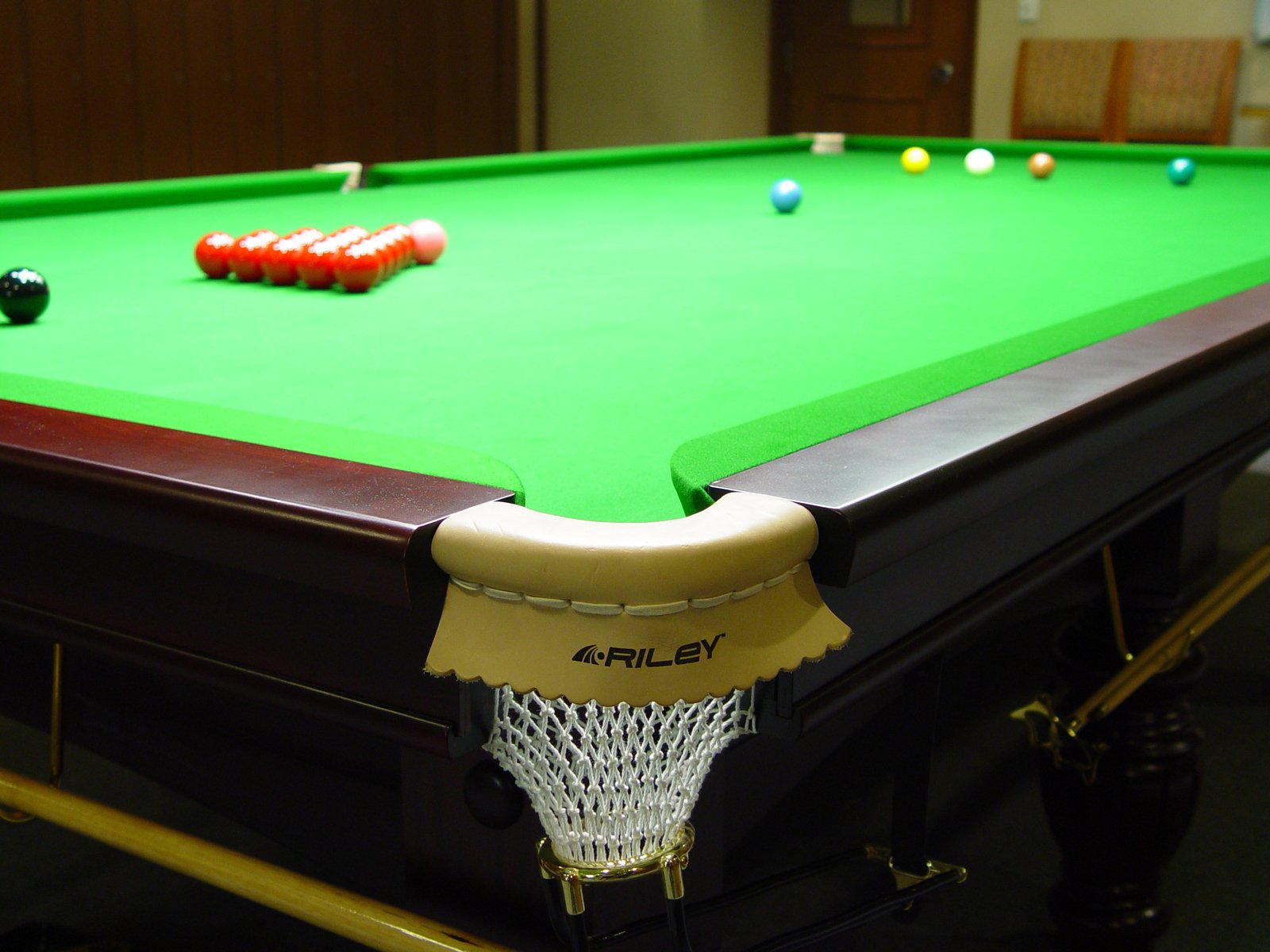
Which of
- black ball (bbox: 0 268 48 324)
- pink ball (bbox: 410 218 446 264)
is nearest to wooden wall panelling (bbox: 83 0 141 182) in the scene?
pink ball (bbox: 410 218 446 264)

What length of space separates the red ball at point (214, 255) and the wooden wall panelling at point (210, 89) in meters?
3.76

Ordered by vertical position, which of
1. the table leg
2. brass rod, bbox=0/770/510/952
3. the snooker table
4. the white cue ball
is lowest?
the table leg

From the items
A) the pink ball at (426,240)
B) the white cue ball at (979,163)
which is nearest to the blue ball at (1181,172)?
the white cue ball at (979,163)

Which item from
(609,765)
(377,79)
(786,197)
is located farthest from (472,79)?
(609,765)

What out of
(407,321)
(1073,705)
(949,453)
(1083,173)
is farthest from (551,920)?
(1083,173)

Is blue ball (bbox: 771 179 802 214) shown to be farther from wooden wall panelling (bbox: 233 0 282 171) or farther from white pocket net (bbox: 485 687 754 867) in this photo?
wooden wall panelling (bbox: 233 0 282 171)

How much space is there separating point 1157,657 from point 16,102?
170 inches

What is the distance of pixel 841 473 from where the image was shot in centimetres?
70

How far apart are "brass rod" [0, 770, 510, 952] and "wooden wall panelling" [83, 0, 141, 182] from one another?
435cm

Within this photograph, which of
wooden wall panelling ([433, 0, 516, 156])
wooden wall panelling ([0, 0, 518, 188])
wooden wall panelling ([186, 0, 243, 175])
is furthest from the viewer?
wooden wall panelling ([433, 0, 516, 156])

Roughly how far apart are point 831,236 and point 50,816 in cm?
146

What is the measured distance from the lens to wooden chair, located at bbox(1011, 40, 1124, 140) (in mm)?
5793

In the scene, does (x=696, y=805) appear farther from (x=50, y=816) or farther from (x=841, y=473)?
(x=50, y=816)

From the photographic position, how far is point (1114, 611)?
1521 mm
